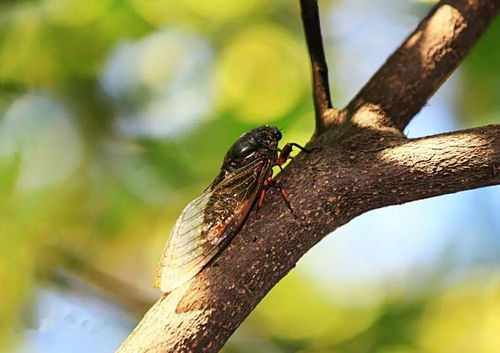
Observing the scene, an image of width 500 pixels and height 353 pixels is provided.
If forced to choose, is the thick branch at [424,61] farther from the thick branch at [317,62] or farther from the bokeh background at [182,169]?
the bokeh background at [182,169]

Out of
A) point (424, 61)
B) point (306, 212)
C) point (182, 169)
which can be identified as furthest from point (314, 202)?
point (182, 169)

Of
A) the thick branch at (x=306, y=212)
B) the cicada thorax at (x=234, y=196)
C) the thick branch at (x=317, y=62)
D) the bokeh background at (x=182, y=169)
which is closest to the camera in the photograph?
the thick branch at (x=306, y=212)

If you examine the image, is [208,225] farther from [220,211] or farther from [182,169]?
[182,169]

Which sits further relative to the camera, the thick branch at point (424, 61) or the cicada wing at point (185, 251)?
the thick branch at point (424, 61)

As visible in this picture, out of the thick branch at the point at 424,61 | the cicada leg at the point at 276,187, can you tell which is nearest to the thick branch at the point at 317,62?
the thick branch at the point at 424,61

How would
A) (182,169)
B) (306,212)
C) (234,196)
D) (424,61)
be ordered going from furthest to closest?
(182,169), (424,61), (234,196), (306,212)

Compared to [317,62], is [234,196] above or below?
below
